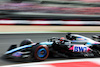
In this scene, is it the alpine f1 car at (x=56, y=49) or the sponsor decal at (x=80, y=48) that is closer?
the alpine f1 car at (x=56, y=49)

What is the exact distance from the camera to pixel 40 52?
484cm

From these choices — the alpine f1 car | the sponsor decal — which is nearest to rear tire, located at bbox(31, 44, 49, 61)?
the alpine f1 car

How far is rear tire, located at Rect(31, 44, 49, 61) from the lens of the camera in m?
4.75

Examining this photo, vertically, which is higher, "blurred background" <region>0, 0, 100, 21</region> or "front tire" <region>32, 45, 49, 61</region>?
"blurred background" <region>0, 0, 100, 21</region>

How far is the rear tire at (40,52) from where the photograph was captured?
475 centimetres

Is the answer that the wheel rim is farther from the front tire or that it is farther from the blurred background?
the blurred background

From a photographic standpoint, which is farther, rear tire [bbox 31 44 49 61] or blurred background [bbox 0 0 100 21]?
blurred background [bbox 0 0 100 21]

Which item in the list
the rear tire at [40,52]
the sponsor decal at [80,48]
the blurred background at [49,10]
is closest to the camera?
the rear tire at [40,52]

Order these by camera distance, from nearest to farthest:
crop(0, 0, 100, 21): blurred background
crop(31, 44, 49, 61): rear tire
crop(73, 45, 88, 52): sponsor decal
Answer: crop(31, 44, 49, 61): rear tire → crop(73, 45, 88, 52): sponsor decal → crop(0, 0, 100, 21): blurred background

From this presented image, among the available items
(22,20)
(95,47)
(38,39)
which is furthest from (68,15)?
(95,47)

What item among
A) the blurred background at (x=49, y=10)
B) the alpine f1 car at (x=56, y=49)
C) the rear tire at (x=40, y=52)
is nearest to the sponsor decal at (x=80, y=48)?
the alpine f1 car at (x=56, y=49)

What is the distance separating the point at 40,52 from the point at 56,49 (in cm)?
58

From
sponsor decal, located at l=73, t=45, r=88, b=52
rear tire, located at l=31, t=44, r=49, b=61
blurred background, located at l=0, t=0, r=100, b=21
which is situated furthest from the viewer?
blurred background, located at l=0, t=0, r=100, b=21

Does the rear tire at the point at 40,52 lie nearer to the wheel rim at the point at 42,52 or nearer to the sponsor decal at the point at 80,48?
the wheel rim at the point at 42,52
